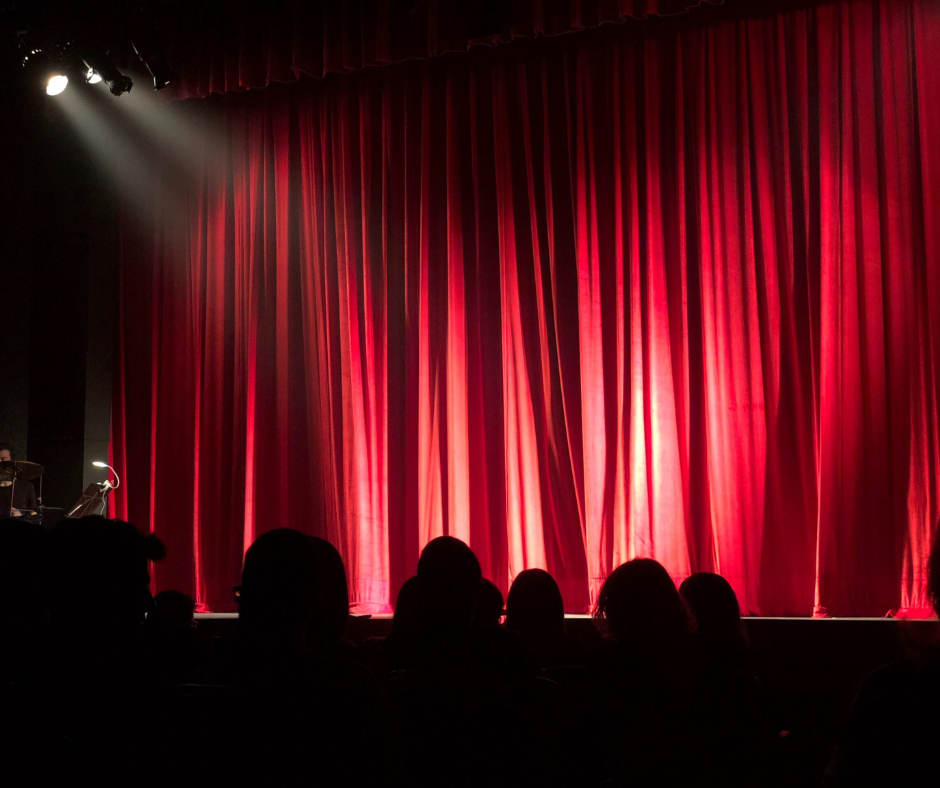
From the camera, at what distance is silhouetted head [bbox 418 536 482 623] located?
2.13 m

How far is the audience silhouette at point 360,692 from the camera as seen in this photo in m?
1.43

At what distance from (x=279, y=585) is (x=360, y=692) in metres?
0.24

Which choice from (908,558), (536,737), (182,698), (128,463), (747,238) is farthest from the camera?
(128,463)

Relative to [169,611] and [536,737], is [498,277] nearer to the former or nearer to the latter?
[169,611]

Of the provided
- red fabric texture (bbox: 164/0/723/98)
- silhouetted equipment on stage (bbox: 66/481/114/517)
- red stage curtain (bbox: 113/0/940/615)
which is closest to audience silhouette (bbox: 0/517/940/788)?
red stage curtain (bbox: 113/0/940/615)

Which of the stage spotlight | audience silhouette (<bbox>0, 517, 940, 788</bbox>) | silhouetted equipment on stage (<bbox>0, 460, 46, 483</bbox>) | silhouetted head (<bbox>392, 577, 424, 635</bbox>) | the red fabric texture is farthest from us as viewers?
the stage spotlight

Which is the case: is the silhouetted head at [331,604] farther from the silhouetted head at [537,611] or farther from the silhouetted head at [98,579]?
the silhouetted head at [537,611]

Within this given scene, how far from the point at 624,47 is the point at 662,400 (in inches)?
90.9

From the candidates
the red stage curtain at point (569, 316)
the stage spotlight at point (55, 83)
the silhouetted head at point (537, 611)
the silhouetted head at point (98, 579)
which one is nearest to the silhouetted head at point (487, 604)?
the silhouetted head at point (537, 611)

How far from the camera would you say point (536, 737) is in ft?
5.75

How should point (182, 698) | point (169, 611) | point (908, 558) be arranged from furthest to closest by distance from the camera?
point (908, 558) < point (169, 611) < point (182, 698)

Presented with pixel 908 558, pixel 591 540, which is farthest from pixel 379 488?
pixel 908 558

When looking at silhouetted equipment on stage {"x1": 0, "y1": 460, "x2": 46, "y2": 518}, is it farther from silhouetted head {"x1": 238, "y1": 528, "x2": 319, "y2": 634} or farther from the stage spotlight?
silhouetted head {"x1": 238, "y1": 528, "x2": 319, "y2": 634}

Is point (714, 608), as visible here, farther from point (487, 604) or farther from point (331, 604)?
point (331, 604)
